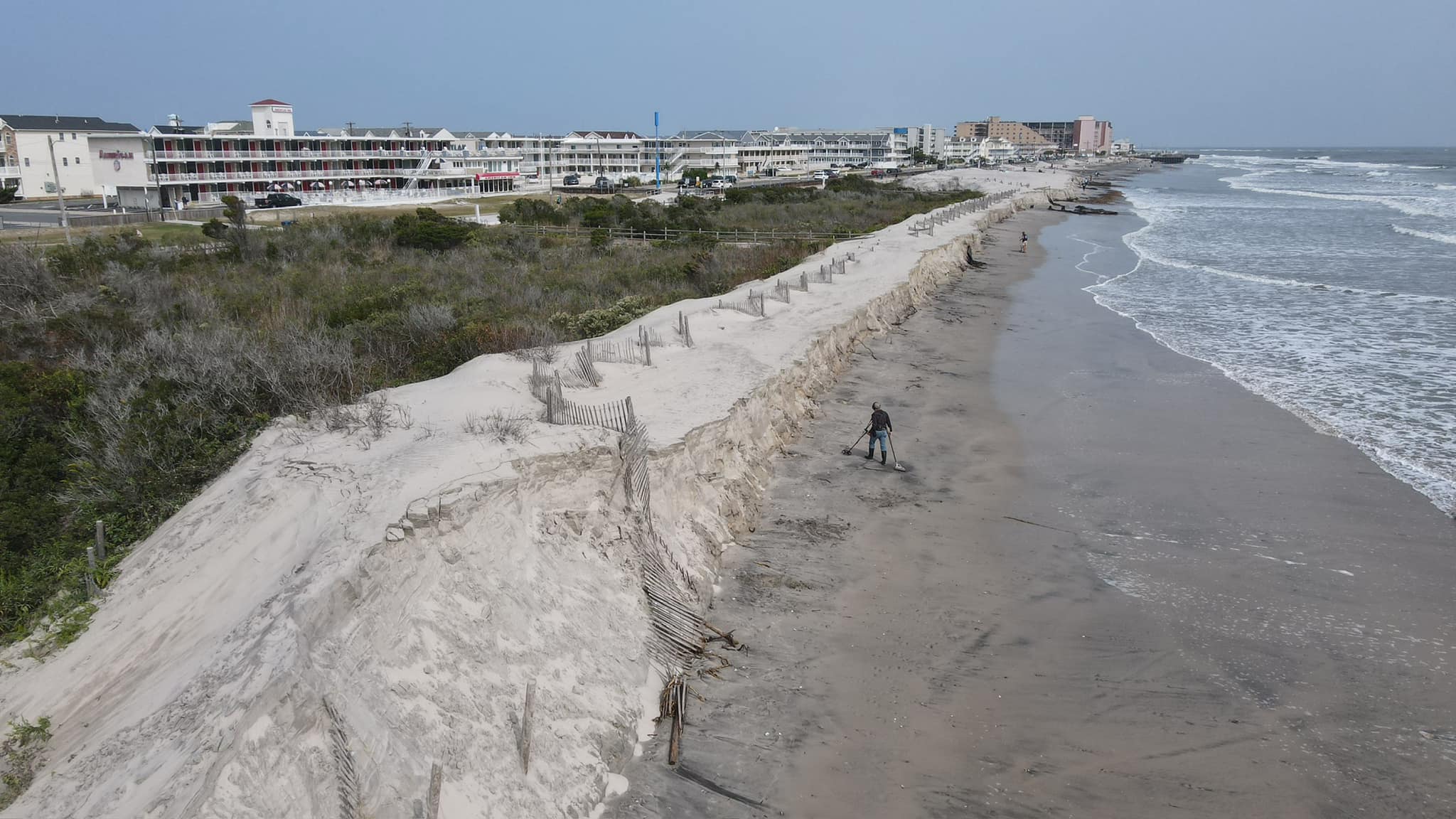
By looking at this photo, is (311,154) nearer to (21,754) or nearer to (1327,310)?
(1327,310)

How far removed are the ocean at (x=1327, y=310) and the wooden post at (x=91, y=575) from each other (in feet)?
55.5

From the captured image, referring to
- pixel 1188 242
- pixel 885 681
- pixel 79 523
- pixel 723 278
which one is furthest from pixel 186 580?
pixel 1188 242

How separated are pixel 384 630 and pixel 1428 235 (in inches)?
2343

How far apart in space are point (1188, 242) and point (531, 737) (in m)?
49.1

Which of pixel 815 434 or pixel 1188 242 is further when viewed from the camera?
pixel 1188 242

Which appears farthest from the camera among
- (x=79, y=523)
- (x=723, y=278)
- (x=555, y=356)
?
(x=723, y=278)

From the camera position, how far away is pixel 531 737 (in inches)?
273

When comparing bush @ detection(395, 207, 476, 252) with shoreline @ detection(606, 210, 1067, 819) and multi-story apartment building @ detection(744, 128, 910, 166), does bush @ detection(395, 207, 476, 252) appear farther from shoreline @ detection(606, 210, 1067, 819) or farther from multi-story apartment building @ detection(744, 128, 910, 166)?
multi-story apartment building @ detection(744, 128, 910, 166)

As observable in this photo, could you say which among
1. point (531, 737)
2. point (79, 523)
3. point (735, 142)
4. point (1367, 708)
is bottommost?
point (1367, 708)

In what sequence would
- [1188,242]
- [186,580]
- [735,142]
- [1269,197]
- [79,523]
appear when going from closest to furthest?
1. [186,580]
2. [79,523]
3. [1188,242]
4. [1269,197]
5. [735,142]

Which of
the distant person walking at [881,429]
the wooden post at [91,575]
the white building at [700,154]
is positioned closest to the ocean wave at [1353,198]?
the white building at [700,154]

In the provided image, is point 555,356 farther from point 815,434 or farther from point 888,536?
point 888,536

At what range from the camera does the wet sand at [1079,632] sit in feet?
24.4

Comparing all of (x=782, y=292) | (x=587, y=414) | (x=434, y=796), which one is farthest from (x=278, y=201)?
(x=434, y=796)
